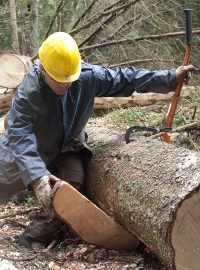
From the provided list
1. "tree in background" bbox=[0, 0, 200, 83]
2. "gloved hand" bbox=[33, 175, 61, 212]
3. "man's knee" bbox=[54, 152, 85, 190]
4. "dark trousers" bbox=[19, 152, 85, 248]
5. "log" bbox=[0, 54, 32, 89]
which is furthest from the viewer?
"tree in background" bbox=[0, 0, 200, 83]

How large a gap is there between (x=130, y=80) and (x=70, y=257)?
147 cm

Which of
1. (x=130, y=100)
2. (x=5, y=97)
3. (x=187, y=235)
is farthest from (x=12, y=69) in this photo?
(x=187, y=235)

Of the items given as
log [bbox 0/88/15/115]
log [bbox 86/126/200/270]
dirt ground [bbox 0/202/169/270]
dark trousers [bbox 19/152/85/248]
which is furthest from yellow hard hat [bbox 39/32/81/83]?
log [bbox 0/88/15/115]

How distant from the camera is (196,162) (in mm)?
2959

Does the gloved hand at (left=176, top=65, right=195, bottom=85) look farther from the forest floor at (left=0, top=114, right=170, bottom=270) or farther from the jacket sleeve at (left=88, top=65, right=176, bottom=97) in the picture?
the forest floor at (left=0, top=114, right=170, bottom=270)

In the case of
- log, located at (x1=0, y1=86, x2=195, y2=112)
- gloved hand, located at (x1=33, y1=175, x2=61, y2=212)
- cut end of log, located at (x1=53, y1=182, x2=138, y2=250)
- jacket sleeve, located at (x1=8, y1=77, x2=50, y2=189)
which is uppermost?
jacket sleeve, located at (x1=8, y1=77, x2=50, y2=189)

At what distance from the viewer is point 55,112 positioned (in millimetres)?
3611

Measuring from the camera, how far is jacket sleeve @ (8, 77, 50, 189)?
10.6 ft

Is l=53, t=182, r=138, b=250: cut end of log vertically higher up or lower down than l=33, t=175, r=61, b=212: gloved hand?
lower down

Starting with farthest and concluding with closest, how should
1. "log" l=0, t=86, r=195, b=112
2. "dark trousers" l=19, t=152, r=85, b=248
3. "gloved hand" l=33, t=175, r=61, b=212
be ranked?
"log" l=0, t=86, r=195, b=112, "dark trousers" l=19, t=152, r=85, b=248, "gloved hand" l=33, t=175, r=61, b=212

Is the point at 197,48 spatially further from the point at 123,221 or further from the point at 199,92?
the point at 123,221

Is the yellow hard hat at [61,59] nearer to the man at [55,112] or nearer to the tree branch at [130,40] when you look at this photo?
the man at [55,112]

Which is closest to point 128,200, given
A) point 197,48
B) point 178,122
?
point 178,122

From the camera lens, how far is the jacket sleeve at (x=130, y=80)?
3.72 m
